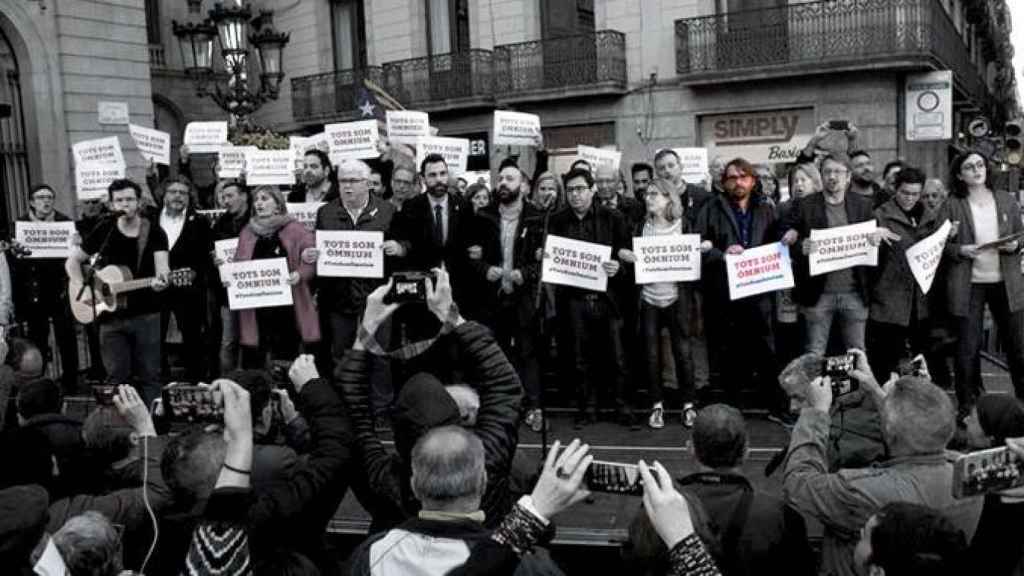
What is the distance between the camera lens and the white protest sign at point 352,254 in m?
7.15

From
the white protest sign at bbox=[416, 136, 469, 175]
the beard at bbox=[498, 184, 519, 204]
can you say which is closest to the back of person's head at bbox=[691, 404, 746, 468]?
the beard at bbox=[498, 184, 519, 204]

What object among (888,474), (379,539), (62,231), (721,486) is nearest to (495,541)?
(379,539)

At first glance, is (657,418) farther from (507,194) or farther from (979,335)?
(979,335)

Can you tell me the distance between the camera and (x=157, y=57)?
2439cm

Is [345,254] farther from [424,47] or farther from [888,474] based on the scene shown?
[424,47]

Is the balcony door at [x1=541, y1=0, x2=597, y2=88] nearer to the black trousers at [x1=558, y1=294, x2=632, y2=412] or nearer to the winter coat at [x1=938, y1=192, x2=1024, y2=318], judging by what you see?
the black trousers at [x1=558, y1=294, x2=632, y2=412]

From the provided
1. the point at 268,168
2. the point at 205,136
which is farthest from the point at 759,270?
the point at 205,136

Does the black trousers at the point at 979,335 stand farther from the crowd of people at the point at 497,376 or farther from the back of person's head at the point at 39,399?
the back of person's head at the point at 39,399

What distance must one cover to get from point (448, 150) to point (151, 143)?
135 inches

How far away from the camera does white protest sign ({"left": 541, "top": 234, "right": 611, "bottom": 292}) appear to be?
23.2 ft

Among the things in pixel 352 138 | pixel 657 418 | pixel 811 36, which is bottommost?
pixel 657 418

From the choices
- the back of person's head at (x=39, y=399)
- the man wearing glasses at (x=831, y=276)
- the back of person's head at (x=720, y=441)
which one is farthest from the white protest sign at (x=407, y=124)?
the back of person's head at (x=720, y=441)

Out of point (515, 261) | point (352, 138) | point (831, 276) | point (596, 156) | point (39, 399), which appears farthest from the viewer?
point (596, 156)

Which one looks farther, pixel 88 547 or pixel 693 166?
pixel 693 166
